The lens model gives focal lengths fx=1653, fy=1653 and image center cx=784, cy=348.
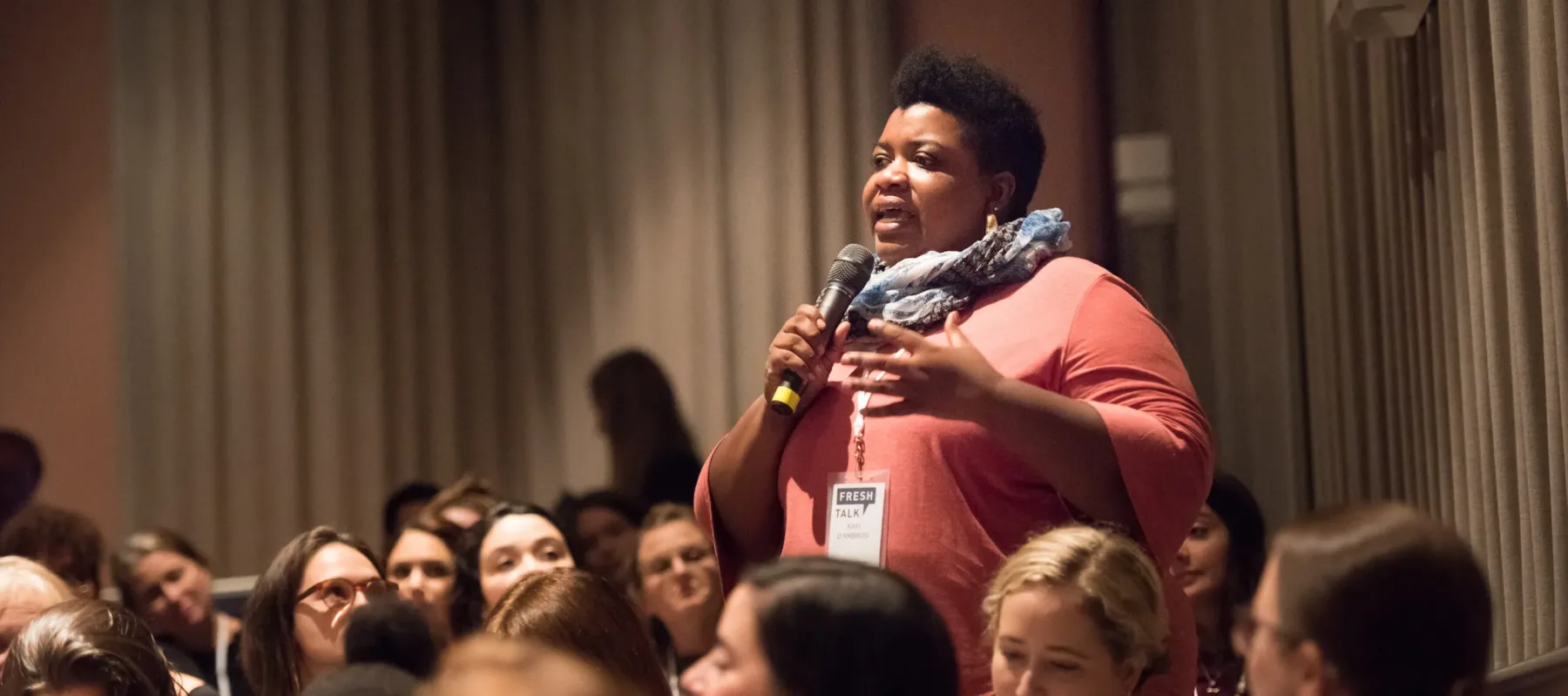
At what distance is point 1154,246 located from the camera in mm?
4117

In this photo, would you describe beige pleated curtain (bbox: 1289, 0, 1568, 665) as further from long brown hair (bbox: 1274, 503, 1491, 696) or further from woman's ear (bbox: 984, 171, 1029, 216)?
long brown hair (bbox: 1274, 503, 1491, 696)

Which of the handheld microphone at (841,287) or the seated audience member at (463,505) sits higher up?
the handheld microphone at (841,287)

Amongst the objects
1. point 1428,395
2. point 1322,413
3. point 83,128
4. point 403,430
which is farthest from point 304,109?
point 1428,395

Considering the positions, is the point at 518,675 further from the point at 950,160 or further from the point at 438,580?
the point at 438,580

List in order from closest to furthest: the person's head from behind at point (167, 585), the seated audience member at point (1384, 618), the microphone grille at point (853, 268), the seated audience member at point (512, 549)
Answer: the seated audience member at point (1384, 618) → the microphone grille at point (853, 268) → the seated audience member at point (512, 549) → the person's head from behind at point (167, 585)

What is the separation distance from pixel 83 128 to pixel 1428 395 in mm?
4210

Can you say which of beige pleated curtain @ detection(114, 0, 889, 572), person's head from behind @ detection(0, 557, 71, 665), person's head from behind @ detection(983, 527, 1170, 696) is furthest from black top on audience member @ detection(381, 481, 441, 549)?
person's head from behind @ detection(983, 527, 1170, 696)

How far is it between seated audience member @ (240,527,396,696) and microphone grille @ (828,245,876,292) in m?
1.17

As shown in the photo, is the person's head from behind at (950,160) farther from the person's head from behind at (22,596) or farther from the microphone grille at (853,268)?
the person's head from behind at (22,596)

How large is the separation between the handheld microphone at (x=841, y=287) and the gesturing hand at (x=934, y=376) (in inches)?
7.8

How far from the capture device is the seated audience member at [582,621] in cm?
213

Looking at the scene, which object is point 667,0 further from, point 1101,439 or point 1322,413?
point 1101,439

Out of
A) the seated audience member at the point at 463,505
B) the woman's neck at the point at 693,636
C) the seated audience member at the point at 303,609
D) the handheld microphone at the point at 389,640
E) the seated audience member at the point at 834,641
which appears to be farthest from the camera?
the seated audience member at the point at 463,505

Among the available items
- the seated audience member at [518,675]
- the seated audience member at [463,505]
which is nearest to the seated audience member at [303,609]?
the seated audience member at [463,505]
